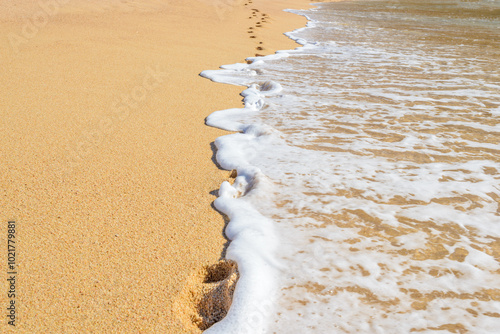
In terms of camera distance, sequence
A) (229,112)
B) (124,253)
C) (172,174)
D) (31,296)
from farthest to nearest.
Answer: (229,112)
(172,174)
(124,253)
(31,296)

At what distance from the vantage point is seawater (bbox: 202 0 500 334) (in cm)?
153

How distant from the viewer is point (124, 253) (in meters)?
1.71

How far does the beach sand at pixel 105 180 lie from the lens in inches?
58.4

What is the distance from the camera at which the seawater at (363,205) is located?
60.3 inches

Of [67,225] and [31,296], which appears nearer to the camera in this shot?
[31,296]

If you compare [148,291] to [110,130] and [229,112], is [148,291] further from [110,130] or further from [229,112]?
[229,112]

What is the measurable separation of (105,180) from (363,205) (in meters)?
1.49

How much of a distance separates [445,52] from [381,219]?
5795 mm

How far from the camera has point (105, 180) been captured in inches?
88.2

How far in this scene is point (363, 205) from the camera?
218 cm

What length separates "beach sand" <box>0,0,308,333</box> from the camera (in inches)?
58.4

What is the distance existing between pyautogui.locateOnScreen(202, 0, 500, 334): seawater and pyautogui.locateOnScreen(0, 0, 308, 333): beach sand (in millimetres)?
243

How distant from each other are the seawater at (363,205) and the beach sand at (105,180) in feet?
0.80

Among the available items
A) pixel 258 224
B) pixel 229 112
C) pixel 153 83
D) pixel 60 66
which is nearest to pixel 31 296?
pixel 258 224
